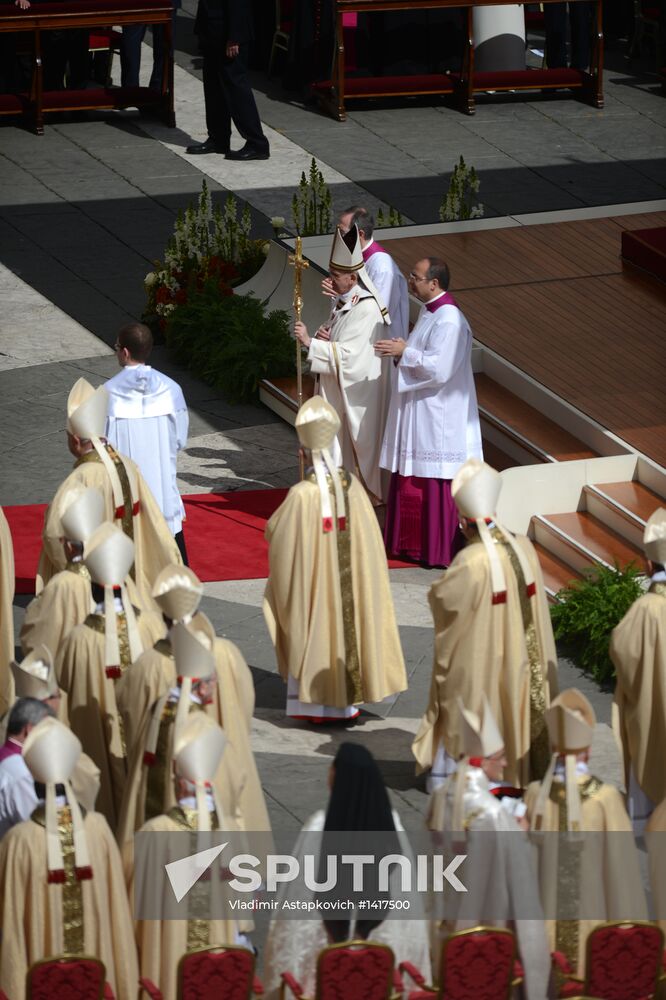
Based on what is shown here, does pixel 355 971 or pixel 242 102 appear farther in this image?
pixel 242 102

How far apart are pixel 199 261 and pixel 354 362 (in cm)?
393

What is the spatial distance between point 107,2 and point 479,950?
47.2ft

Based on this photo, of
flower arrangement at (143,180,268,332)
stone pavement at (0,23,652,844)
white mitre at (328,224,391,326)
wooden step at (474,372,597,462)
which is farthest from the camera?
flower arrangement at (143,180,268,332)

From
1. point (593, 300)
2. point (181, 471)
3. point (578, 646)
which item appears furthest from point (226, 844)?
point (593, 300)

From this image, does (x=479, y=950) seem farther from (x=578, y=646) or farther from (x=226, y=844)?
(x=578, y=646)

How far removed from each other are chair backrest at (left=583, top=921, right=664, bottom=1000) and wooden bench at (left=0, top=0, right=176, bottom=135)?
1401 centimetres

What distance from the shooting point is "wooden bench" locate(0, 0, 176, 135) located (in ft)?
62.0

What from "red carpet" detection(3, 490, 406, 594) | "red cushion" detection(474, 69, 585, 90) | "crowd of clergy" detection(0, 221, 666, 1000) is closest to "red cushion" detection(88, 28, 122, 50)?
"red cushion" detection(474, 69, 585, 90)

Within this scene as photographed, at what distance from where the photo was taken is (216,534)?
1222 centimetres

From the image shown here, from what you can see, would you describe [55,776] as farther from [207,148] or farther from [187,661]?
[207,148]

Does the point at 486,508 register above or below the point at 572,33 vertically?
below

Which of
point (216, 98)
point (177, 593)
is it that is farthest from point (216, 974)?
point (216, 98)

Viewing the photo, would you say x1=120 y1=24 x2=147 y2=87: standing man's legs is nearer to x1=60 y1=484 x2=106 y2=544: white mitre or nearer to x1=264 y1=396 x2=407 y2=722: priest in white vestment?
x1=264 y1=396 x2=407 y2=722: priest in white vestment

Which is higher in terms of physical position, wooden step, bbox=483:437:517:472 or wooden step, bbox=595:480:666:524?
wooden step, bbox=595:480:666:524
